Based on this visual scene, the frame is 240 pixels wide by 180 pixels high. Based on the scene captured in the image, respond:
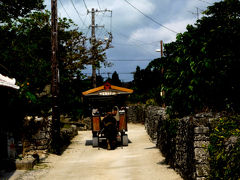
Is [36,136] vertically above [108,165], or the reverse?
[36,136]

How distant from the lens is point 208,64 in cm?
879

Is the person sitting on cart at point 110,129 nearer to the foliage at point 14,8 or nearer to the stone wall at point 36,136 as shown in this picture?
the stone wall at point 36,136

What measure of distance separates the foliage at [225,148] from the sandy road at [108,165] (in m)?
2.70

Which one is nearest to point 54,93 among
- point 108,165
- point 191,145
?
point 108,165

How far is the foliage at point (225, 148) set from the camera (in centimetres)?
527

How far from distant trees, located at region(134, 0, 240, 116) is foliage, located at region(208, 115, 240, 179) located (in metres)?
1.78

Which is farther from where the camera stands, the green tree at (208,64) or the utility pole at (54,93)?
the utility pole at (54,93)

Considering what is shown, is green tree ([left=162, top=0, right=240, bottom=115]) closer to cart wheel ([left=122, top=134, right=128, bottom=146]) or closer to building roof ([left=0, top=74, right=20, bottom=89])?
building roof ([left=0, top=74, right=20, bottom=89])

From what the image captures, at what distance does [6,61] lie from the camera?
45.0 feet

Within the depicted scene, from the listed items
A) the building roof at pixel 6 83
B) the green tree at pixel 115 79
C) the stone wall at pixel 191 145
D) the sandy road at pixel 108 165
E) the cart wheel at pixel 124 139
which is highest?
the green tree at pixel 115 79

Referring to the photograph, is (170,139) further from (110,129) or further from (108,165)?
(110,129)

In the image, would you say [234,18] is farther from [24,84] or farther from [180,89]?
[24,84]

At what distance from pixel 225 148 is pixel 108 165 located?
6526 millimetres

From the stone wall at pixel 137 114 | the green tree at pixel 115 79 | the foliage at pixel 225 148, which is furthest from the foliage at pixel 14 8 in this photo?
the green tree at pixel 115 79
